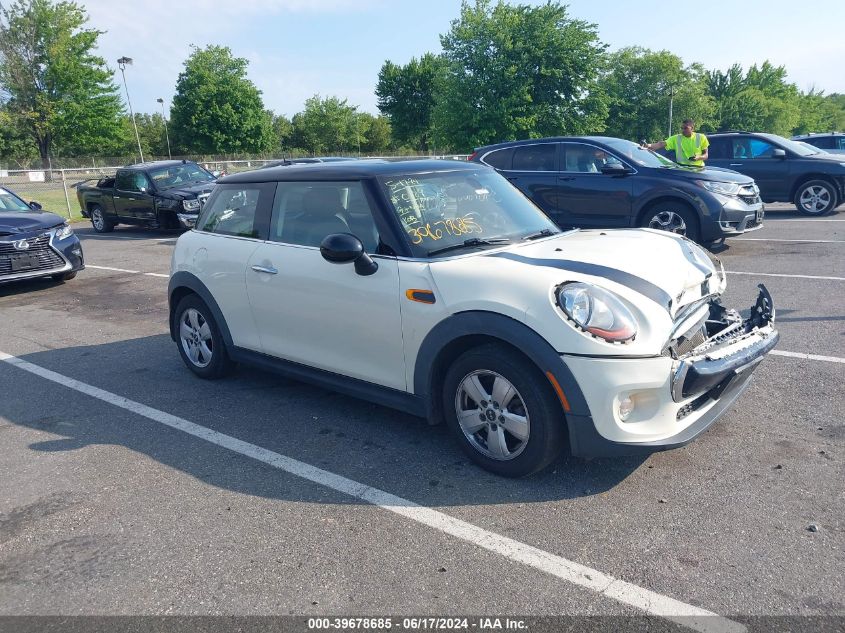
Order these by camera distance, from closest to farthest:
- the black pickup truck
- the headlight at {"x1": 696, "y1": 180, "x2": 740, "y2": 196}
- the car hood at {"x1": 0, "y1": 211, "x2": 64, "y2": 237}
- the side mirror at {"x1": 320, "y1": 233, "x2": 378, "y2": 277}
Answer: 1. the side mirror at {"x1": 320, "y1": 233, "x2": 378, "y2": 277}
2. the car hood at {"x1": 0, "y1": 211, "x2": 64, "y2": 237}
3. the headlight at {"x1": 696, "y1": 180, "x2": 740, "y2": 196}
4. the black pickup truck

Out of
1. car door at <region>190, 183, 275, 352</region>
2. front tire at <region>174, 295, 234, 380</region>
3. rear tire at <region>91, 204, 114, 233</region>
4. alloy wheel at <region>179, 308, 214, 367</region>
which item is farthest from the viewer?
rear tire at <region>91, 204, 114, 233</region>

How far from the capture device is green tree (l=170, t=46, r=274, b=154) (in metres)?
61.2

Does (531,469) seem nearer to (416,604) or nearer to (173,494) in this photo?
(416,604)

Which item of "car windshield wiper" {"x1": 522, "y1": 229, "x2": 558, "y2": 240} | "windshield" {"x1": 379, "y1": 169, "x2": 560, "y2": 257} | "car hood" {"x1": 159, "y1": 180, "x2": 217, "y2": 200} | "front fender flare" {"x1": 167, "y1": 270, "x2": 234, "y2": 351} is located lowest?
"front fender flare" {"x1": 167, "y1": 270, "x2": 234, "y2": 351}

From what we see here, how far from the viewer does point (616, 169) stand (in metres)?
9.53

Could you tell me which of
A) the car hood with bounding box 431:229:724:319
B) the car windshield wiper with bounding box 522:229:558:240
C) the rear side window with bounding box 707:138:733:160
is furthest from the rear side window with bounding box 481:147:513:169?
the car hood with bounding box 431:229:724:319

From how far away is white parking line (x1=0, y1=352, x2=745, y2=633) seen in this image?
2.47m

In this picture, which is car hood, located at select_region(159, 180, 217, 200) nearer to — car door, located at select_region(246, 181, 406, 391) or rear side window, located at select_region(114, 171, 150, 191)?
rear side window, located at select_region(114, 171, 150, 191)

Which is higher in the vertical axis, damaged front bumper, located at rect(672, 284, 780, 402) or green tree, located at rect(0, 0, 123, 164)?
green tree, located at rect(0, 0, 123, 164)

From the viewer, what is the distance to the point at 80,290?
31.9 ft

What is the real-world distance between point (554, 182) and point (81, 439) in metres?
7.78

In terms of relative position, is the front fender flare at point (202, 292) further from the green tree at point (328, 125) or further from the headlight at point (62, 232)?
the green tree at point (328, 125)

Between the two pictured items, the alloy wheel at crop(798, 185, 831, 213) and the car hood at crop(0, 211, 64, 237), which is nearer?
the car hood at crop(0, 211, 64, 237)

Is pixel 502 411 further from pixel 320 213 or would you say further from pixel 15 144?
pixel 15 144
